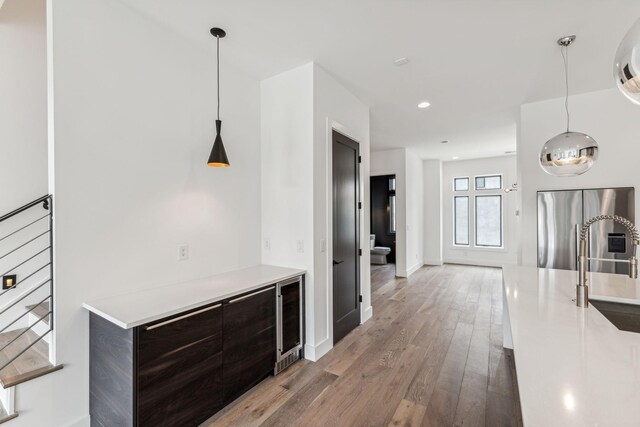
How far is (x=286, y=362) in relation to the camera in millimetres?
2646

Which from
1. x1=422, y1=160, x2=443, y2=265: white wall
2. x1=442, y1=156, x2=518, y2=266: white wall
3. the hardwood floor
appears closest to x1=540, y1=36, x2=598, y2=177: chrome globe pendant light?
the hardwood floor

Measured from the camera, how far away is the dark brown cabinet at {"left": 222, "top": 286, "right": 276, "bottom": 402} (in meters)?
2.08

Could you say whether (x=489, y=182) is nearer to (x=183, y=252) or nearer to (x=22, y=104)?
(x=183, y=252)

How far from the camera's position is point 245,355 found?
221 cm

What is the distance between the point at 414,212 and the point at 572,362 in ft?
20.2

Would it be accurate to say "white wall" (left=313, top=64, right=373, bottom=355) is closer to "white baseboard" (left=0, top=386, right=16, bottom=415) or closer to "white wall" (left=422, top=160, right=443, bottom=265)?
"white baseboard" (left=0, top=386, right=16, bottom=415)

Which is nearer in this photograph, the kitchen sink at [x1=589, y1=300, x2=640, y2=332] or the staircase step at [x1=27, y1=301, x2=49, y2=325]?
the kitchen sink at [x1=589, y1=300, x2=640, y2=332]

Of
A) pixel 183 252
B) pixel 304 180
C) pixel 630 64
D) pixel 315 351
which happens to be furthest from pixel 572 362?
pixel 183 252

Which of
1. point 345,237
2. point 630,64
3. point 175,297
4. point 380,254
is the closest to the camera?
point 630,64

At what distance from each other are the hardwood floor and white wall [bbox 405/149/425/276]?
2730 mm

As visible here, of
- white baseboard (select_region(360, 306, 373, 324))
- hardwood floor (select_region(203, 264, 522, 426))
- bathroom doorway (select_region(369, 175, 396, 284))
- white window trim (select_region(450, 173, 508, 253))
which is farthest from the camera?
bathroom doorway (select_region(369, 175, 396, 284))

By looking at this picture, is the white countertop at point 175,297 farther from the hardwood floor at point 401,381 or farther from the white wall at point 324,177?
the hardwood floor at point 401,381

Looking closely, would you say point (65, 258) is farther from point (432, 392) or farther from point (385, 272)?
point (385, 272)

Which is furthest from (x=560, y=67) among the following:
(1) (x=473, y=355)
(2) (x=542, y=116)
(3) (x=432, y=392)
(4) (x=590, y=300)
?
(3) (x=432, y=392)
